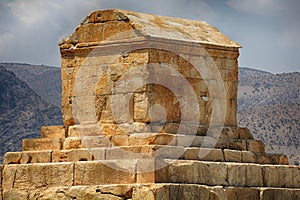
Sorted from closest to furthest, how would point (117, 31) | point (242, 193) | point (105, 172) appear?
point (105, 172), point (242, 193), point (117, 31)

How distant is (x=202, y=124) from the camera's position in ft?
82.5

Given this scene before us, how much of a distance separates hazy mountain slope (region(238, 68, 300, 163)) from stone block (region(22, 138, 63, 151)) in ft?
140

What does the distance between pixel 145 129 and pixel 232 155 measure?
2158mm

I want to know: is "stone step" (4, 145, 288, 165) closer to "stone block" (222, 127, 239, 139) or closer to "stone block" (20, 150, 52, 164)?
"stone block" (20, 150, 52, 164)

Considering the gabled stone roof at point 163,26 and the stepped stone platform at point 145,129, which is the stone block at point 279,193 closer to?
the stepped stone platform at point 145,129

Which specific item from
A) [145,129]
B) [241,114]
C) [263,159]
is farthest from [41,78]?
[145,129]

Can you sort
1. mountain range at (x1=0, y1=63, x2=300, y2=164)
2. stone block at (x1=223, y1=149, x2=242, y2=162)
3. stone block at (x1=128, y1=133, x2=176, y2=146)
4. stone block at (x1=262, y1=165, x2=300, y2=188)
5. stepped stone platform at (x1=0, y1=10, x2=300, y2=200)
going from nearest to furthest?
stepped stone platform at (x1=0, y1=10, x2=300, y2=200) → stone block at (x1=128, y1=133, x2=176, y2=146) → stone block at (x1=223, y1=149, x2=242, y2=162) → stone block at (x1=262, y1=165, x2=300, y2=188) → mountain range at (x1=0, y1=63, x2=300, y2=164)

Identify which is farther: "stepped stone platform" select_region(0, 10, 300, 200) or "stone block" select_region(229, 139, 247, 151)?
"stone block" select_region(229, 139, 247, 151)

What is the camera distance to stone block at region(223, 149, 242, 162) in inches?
963

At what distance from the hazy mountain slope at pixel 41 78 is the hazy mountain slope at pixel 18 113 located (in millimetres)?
16502

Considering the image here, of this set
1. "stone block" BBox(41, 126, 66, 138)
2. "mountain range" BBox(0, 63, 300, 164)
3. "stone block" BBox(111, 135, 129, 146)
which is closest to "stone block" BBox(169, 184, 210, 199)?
"stone block" BBox(111, 135, 129, 146)

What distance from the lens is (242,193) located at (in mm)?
23969

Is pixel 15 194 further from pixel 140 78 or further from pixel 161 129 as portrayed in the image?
pixel 140 78

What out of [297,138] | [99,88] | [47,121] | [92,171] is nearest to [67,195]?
[92,171]
